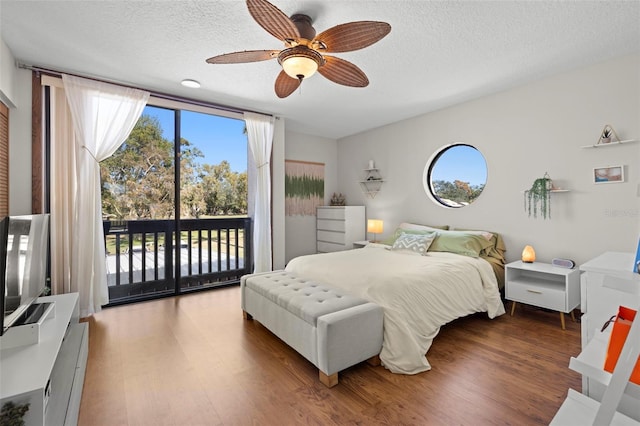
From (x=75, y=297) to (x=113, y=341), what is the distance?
0.50 metres

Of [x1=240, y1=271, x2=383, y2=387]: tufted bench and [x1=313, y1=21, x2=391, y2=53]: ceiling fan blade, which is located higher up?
[x1=313, y1=21, x2=391, y2=53]: ceiling fan blade

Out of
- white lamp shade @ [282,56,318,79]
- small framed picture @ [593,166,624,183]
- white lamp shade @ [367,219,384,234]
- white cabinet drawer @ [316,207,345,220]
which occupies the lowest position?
white lamp shade @ [367,219,384,234]

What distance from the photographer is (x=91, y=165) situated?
300 cm

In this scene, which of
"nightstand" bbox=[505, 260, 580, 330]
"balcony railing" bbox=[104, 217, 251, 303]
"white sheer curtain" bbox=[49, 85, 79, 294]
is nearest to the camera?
"nightstand" bbox=[505, 260, 580, 330]

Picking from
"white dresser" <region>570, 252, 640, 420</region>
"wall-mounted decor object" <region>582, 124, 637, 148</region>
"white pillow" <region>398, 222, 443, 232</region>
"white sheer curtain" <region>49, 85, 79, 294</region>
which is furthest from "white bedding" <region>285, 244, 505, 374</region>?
"white sheer curtain" <region>49, 85, 79, 294</region>

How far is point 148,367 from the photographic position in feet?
6.76

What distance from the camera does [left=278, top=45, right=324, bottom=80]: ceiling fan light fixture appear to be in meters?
1.94

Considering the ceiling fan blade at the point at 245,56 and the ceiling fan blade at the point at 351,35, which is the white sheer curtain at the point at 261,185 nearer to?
the ceiling fan blade at the point at 245,56

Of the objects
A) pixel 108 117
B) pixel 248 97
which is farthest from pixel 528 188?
pixel 108 117

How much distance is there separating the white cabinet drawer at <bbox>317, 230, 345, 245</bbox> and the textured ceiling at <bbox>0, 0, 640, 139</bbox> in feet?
7.78

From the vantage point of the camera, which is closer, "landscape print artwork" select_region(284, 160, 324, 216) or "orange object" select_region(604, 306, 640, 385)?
"orange object" select_region(604, 306, 640, 385)

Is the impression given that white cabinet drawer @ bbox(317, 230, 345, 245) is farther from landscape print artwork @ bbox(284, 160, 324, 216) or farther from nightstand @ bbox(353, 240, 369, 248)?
landscape print artwork @ bbox(284, 160, 324, 216)

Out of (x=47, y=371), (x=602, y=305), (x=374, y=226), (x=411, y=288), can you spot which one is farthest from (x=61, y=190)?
(x=602, y=305)

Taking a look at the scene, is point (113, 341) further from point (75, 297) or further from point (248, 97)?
point (248, 97)
